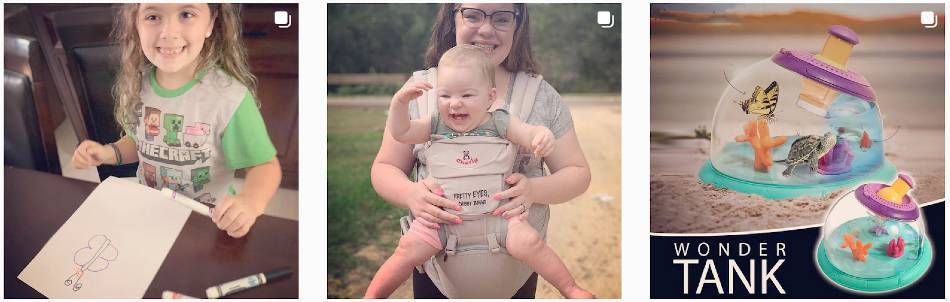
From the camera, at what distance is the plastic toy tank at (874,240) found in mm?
3564

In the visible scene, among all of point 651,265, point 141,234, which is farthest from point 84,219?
point 651,265

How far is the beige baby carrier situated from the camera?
11.1 ft

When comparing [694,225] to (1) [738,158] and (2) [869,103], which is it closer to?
(1) [738,158]

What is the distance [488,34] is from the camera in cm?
346

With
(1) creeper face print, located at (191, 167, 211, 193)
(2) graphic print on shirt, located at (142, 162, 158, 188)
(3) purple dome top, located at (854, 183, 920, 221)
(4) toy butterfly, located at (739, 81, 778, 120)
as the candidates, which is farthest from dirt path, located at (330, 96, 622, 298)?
(3) purple dome top, located at (854, 183, 920, 221)

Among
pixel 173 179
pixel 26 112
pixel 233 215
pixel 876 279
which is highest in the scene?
pixel 26 112

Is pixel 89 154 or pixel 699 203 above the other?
pixel 89 154

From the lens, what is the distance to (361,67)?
11.6ft

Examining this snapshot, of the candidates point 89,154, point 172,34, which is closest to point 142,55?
point 172,34

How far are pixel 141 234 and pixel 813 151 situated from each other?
2.14 metres

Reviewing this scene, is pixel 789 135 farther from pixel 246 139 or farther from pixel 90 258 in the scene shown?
pixel 90 258

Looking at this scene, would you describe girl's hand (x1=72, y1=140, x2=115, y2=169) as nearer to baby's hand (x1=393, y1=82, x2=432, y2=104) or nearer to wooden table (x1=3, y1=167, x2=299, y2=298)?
wooden table (x1=3, y1=167, x2=299, y2=298)

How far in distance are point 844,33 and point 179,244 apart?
2197 millimetres

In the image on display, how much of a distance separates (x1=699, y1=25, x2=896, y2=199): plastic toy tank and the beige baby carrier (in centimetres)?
65
